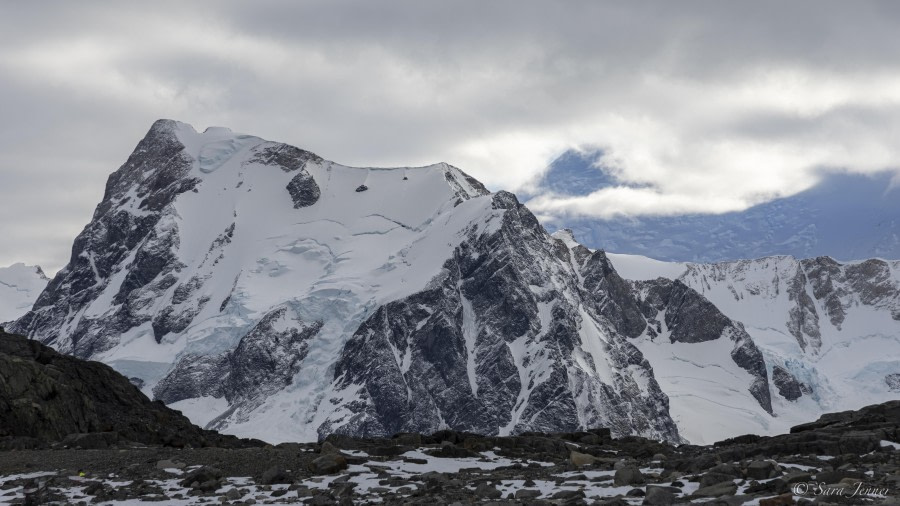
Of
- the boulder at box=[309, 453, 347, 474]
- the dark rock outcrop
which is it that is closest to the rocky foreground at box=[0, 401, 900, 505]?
the boulder at box=[309, 453, 347, 474]

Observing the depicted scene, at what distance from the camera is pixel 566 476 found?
1805 inches

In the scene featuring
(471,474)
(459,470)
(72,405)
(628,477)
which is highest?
(72,405)

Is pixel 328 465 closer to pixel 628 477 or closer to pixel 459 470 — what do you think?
pixel 459 470

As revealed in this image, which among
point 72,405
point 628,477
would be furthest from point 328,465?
point 72,405

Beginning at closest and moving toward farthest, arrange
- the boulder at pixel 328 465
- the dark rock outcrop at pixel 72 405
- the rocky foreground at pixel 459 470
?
the rocky foreground at pixel 459 470, the boulder at pixel 328 465, the dark rock outcrop at pixel 72 405

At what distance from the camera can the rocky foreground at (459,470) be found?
38.8m

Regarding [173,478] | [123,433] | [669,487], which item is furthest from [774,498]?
[123,433]

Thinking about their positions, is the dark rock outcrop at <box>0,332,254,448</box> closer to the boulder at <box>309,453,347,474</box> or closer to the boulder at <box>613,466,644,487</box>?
the boulder at <box>309,453,347,474</box>

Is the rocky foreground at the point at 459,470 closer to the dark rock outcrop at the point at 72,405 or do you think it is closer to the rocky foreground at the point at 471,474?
the rocky foreground at the point at 471,474

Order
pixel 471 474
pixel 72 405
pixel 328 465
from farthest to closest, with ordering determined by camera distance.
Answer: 1. pixel 72 405
2. pixel 471 474
3. pixel 328 465

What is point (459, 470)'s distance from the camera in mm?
50281

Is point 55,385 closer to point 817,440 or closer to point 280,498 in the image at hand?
point 280,498

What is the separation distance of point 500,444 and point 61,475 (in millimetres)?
23048

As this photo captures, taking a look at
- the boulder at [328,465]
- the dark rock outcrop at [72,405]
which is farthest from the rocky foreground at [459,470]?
the dark rock outcrop at [72,405]
